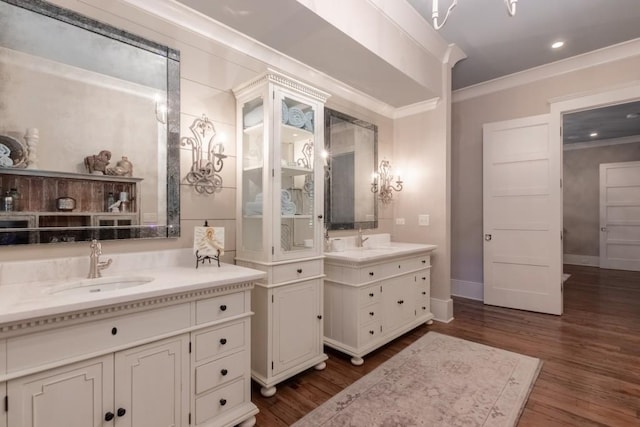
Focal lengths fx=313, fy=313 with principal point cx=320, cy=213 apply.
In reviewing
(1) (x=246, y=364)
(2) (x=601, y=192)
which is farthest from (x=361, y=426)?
(2) (x=601, y=192)

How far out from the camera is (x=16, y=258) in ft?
5.12

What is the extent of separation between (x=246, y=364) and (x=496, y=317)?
125 inches

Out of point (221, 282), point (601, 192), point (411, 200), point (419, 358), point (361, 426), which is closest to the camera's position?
point (221, 282)

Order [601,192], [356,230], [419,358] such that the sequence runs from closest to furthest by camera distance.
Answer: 1. [419,358]
2. [356,230]
3. [601,192]

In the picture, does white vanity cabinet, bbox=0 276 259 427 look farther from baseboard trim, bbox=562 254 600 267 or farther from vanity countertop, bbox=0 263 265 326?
baseboard trim, bbox=562 254 600 267

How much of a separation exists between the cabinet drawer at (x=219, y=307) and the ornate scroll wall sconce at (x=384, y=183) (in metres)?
2.34

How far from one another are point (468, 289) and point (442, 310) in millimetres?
1184

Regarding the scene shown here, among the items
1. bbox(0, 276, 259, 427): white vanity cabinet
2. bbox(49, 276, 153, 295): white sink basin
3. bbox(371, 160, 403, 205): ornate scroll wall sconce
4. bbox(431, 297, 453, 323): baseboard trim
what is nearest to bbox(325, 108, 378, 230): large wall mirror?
bbox(371, 160, 403, 205): ornate scroll wall sconce

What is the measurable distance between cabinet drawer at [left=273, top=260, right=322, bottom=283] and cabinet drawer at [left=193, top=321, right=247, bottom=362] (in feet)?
1.52

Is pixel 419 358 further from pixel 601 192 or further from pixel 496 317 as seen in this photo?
pixel 601 192

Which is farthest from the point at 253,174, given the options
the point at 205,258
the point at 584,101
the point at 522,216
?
the point at 584,101

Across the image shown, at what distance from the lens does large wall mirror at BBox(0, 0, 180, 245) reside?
5.10 feet

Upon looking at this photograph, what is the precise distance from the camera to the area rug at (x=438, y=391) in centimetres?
188

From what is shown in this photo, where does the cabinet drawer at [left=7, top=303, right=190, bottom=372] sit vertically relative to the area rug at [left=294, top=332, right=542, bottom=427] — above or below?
above
